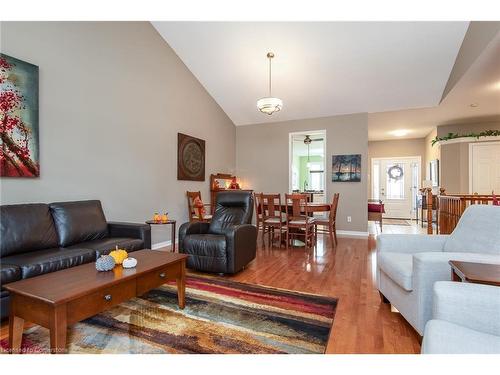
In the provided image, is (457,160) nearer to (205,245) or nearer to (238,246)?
(238,246)

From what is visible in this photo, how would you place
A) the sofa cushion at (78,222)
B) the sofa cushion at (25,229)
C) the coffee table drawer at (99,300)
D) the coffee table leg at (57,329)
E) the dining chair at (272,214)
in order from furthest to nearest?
the dining chair at (272,214)
the sofa cushion at (78,222)
the sofa cushion at (25,229)
the coffee table drawer at (99,300)
the coffee table leg at (57,329)

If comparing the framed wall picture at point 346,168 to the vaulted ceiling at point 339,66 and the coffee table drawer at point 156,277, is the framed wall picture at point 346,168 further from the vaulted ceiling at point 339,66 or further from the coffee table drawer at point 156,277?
the coffee table drawer at point 156,277

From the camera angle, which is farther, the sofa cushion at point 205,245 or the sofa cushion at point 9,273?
the sofa cushion at point 205,245

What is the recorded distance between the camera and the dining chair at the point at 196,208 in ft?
16.5

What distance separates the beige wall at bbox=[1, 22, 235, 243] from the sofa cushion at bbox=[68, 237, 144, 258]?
806mm

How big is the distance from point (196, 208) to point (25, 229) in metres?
2.85

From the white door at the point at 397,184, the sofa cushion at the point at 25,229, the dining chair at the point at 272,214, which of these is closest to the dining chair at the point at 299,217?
the dining chair at the point at 272,214

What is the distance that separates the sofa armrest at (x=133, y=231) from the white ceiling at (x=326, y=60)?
3.38m

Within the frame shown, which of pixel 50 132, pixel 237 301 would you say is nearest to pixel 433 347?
pixel 237 301

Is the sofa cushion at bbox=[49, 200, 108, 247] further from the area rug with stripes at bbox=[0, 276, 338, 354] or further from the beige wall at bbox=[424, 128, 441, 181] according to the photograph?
the beige wall at bbox=[424, 128, 441, 181]

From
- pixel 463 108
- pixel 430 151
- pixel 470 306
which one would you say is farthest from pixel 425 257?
pixel 430 151

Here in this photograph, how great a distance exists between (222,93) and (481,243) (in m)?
5.32

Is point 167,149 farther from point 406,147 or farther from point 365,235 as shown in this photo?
point 406,147

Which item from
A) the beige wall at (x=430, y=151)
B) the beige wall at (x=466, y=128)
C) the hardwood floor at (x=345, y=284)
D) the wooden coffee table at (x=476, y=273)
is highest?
the beige wall at (x=466, y=128)
